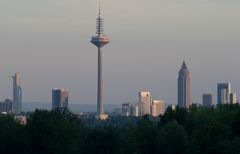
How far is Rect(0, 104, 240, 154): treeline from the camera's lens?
93.8 m

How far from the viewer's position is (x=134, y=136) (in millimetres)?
104375

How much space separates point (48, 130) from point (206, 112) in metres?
17.9

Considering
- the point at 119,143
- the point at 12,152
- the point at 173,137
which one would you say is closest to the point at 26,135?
the point at 12,152

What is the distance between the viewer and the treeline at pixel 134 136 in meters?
93.8

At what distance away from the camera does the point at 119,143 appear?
101812 millimetres

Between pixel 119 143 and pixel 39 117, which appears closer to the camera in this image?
pixel 119 143

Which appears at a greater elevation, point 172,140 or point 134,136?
point 134,136

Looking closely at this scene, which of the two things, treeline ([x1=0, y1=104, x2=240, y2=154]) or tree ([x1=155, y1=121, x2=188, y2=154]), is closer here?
treeline ([x1=0, y1=104, x2=240, y2=154])

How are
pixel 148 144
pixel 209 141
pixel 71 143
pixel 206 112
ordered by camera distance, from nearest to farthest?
pixel 209 141 < pixel 148 144 < pixel 71 143 < pixel 206 112

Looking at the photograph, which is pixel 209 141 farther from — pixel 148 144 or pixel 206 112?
pixel 206 112

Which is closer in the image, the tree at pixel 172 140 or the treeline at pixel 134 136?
the treeline at pixel 134 136

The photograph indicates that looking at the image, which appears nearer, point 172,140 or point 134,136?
point 172,140

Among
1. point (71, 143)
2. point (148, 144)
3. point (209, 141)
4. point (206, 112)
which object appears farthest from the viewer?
point (206, 112)

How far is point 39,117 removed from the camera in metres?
Result: 109
